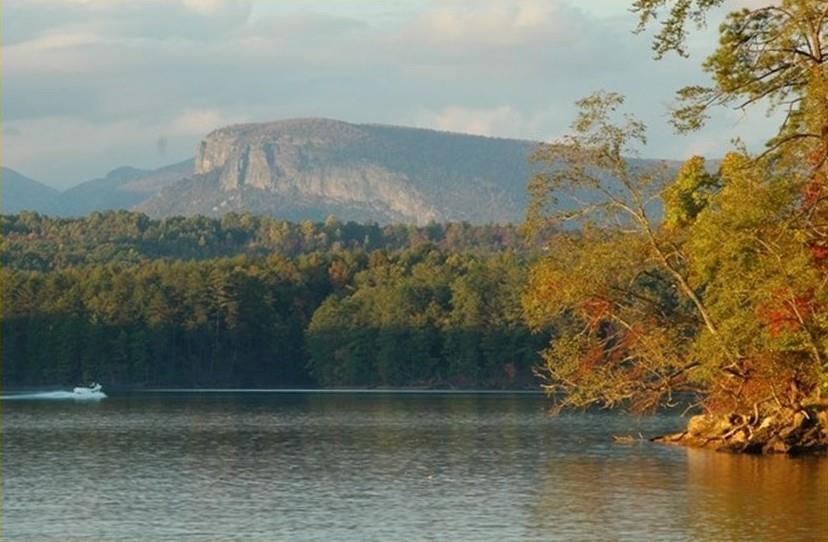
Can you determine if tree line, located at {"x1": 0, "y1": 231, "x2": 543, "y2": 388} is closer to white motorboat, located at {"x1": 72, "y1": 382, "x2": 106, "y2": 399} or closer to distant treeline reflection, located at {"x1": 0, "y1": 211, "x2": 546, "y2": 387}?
distant treeline reflection, located at {"x1": 0, "y1": 211, "x2": 546, "y2": 387}

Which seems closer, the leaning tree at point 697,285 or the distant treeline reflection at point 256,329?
the leaning tree at point 697,285

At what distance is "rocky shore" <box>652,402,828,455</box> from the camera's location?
2402 inches

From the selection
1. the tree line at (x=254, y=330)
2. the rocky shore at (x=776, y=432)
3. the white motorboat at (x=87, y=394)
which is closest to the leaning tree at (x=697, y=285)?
the rocky shore at (x=776, y=432)

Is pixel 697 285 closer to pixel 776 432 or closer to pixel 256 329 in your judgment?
pixel 776 432

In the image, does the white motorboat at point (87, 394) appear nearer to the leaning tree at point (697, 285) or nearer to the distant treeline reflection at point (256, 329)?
the distant treeline reflection at point (256, 329)

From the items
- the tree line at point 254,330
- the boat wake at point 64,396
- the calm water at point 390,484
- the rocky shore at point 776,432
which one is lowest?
A: the calm water at point 390,484

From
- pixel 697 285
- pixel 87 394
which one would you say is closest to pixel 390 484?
pixel 697 285

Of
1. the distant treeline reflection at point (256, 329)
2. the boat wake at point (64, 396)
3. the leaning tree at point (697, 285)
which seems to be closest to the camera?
the leaning tree at point (697, 285)

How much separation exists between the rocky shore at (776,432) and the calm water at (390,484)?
1.88m

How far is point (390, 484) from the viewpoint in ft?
170

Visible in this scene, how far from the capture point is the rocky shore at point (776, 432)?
61000 mm

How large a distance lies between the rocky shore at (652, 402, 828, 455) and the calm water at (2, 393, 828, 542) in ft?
6.16

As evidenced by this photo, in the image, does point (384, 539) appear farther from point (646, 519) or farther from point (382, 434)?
point (382, 434)

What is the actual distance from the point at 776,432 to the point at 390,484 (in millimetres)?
17763
